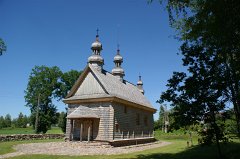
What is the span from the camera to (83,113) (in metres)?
22.8

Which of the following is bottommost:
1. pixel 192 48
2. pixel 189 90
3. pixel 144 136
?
pixel 144 136

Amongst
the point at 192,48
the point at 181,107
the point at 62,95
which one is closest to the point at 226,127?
the point at 181,107

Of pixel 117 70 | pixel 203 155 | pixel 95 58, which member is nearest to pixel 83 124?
pixel 95 58

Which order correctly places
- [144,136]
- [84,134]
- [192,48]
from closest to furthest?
[192,48]
[84,134]
[144,136]

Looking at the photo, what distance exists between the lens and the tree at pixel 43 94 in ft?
154

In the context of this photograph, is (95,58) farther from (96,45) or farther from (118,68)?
(118,68)

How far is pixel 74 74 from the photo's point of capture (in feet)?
168

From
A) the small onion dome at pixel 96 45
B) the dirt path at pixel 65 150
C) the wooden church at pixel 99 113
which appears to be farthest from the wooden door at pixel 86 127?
the small onion dome at pixel 96 45

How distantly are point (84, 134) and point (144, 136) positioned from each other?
9.90 meters

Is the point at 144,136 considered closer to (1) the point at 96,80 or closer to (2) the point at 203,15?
(1) the point at 96,80

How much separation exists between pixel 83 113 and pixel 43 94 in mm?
27280

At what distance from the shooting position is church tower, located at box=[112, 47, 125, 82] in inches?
1368

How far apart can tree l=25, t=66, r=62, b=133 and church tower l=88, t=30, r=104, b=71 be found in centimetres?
2195

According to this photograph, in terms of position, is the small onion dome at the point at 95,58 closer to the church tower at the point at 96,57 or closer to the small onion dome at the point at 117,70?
the church tower at the point at 96,57
